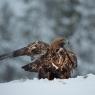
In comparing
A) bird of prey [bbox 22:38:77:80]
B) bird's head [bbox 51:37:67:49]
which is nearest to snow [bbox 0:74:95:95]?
bird of prey [bbox 22:38:77:80]

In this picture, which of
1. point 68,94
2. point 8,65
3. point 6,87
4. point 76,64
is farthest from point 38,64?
point 8,65

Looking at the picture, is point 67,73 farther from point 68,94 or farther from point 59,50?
point 68,94

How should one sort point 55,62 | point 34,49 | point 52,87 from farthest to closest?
point 34,49 < point 55,62 < point 52,87

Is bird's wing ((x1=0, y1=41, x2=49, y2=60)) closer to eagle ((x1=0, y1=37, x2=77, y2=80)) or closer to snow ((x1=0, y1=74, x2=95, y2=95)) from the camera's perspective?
eagle ((x1=0, y1=37, x2=77, y2=80))

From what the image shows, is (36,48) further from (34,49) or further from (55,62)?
(55,62)

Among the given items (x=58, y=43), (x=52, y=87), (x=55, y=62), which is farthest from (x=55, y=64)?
(x=52, y=87)
